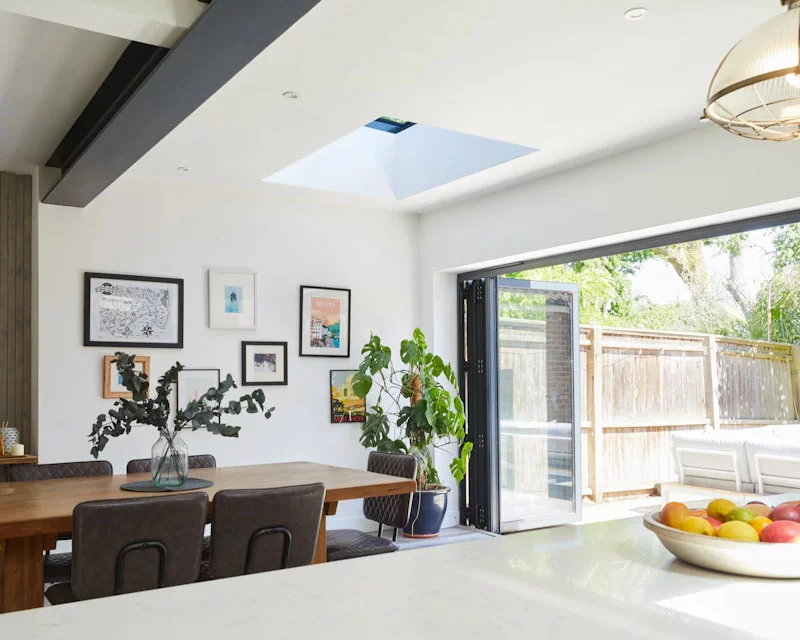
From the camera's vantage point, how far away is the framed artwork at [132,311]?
5.04 metres

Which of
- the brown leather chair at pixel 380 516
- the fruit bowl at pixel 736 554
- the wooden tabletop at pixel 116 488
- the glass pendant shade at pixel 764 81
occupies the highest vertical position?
the glass pendant shade at pixel 764 81

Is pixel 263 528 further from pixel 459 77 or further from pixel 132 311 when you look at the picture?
pixel 132 311

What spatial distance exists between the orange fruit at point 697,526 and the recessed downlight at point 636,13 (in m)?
2.05

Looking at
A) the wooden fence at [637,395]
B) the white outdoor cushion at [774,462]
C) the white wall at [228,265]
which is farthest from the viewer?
the white wall at [228,265]

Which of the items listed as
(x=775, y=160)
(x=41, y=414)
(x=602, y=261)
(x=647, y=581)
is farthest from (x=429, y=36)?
(x=602, y=261)

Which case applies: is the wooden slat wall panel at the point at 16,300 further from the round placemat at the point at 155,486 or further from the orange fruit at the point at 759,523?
the orange fruit at the point at 759,523

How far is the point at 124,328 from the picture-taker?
5148 mm

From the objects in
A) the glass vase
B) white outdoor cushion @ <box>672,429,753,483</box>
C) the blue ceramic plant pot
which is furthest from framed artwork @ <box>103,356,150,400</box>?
white outdoor cushion @ <box>672,429,753,483</box>

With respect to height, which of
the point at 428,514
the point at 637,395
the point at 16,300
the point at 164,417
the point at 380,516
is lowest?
the point at 428,514

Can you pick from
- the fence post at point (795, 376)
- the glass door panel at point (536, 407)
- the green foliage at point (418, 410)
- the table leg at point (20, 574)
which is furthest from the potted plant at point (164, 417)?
the glass door panel at point (536, 407)

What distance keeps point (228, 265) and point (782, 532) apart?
4735 millimetres

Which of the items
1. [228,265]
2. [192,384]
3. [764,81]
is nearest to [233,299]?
[228,265]

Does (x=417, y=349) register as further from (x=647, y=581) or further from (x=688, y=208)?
(x=647, y=581)

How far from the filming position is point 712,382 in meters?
5.52
